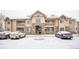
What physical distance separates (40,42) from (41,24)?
0.48 m

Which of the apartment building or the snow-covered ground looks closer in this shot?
the snow-covered ground

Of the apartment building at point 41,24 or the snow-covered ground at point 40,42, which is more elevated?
the apartment building at point 41,24

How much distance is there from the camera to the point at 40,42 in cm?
425

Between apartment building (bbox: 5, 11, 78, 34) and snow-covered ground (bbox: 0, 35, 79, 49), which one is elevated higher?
apartment building (bbox: 5, 11, 78, 34)

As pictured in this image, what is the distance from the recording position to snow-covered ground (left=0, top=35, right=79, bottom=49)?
4.15 m

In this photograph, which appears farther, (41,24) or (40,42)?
(41,24)

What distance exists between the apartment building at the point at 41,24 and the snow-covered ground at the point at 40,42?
0.52 feet

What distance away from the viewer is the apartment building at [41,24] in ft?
14.0

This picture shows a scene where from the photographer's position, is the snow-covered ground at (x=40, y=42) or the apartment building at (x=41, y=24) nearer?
the snow-covered ground at (x=40, y=42)

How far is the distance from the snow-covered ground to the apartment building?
16cm

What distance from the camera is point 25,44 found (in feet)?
13.8

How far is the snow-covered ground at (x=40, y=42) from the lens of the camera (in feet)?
13.6
